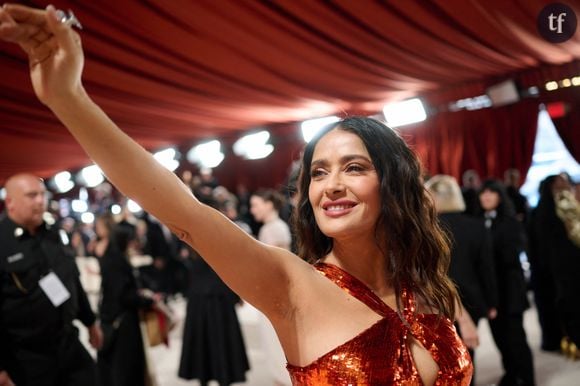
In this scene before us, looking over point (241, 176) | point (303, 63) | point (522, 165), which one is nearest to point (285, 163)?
point (241, 176)

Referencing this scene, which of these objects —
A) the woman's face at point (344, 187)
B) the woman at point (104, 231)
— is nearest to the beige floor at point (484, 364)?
the woman at point (104, 231)

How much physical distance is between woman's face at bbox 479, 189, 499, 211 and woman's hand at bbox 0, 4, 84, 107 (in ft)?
11.7

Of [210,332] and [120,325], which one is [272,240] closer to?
[210,332]

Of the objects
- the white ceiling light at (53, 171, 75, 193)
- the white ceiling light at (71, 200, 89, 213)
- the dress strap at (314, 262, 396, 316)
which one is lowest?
the dress strap at (314, 262, 396, 316)

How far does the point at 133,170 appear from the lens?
0.82 m

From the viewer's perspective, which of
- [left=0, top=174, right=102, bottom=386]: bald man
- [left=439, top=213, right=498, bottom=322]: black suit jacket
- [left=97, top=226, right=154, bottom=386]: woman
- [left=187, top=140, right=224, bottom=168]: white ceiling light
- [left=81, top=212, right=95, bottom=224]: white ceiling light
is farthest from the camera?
[left=81, top=212, right=95, bottom=224]: white ceiling light

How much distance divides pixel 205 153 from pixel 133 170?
22.6 feet

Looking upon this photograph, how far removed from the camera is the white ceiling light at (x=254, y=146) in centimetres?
720

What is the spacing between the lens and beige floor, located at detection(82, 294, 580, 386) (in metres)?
3.87

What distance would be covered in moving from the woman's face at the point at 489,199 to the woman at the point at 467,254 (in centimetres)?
73

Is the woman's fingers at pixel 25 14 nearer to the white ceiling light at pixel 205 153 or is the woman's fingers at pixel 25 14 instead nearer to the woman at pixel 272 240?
the woman at pixel 272 240

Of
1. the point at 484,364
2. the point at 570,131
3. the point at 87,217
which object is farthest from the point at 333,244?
the point at 87,217

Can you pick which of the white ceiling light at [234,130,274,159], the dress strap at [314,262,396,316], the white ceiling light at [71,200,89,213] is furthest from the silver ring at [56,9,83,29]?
the white ceiling light at [71,200,89,213]

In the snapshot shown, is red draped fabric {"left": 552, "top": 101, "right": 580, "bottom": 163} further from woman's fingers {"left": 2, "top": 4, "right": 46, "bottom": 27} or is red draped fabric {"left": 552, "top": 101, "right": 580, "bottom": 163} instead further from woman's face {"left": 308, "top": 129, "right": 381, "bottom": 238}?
woman's fingers {"left": 2, "top": 4, "right": 46, "bottom": 27}
